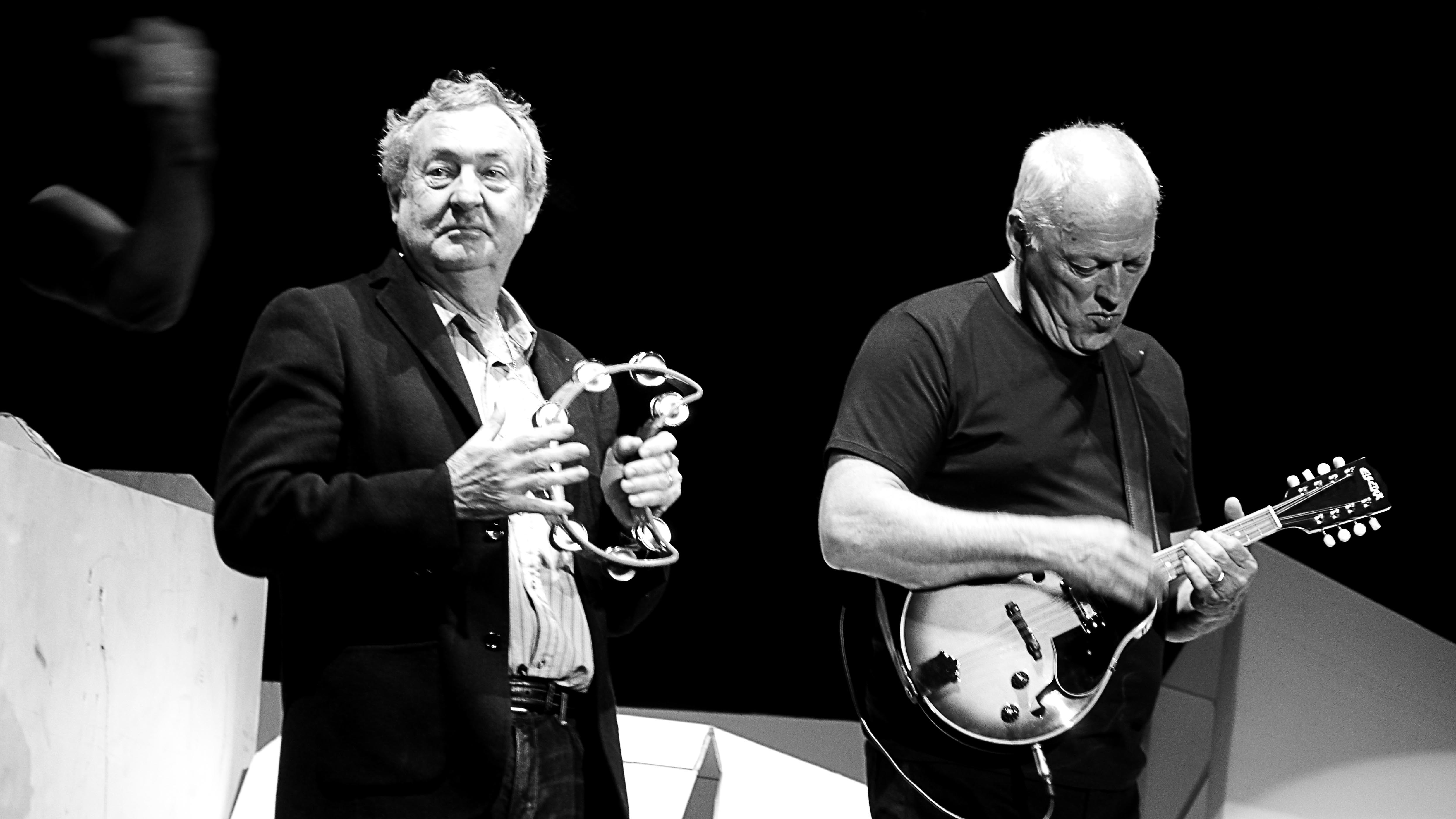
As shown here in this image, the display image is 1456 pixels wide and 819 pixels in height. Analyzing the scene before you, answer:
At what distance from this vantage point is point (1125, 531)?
2297 mm

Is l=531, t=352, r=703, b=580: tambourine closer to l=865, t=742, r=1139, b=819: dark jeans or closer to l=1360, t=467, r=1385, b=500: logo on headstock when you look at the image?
l=865, t=742, r=1139, b=819: dark jeans

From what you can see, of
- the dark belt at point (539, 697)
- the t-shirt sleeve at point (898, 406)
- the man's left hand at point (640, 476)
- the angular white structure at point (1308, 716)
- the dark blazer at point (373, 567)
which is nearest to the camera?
the dark blazer at point (373, 567)

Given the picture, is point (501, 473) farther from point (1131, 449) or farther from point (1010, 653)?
point (1131, 449)

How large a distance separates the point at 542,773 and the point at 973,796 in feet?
2.22

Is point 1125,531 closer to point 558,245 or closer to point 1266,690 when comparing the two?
point 1266,690

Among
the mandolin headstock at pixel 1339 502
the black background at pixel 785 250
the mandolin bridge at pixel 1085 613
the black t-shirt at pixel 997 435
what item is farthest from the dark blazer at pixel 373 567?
the black background at pixel 785 250

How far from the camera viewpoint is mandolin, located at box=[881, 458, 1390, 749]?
7.41 ft

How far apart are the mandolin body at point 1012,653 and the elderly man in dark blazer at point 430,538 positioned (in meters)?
0.45

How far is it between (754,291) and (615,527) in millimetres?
2087

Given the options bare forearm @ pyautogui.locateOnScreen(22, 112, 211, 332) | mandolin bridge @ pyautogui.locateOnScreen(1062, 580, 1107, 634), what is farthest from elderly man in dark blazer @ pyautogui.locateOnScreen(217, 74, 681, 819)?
mandolin bridge @ pyautogui.locateOnScreen(1062, 580, 1107, 634)

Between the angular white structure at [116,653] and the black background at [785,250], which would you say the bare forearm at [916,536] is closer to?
the angular white structure at [116,653]

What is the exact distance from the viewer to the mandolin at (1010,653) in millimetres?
2260

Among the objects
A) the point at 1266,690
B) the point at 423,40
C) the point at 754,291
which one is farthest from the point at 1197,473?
the point at 423,40

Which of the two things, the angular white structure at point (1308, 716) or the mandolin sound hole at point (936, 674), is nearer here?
the mandolin sound hole at point (936, 674)
